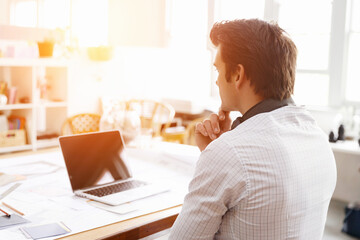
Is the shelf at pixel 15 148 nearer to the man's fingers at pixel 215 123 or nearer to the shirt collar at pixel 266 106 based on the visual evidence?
the man's fingers at pixel 215 123

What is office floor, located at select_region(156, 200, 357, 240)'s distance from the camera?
A: 302cm

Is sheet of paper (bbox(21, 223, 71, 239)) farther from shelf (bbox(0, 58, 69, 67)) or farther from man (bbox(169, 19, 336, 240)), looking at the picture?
shelf (bbox(0, 58, 69, 67))

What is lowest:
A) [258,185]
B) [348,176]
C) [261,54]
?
[348,176]

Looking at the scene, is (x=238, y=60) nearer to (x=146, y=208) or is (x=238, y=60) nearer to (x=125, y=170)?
(x=146, y=208)

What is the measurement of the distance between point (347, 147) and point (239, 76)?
2.57 m

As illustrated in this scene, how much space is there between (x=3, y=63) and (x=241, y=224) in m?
3.06

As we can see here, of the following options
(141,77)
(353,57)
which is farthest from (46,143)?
(353,57)

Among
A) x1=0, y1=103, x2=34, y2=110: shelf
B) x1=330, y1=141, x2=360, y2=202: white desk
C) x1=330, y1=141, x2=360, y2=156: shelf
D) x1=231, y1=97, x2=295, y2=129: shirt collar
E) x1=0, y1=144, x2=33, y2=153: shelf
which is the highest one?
x1=231, y1=97, x2=295, y2=129: shirt collar

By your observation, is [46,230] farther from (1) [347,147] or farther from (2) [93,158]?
(1) [347,147]

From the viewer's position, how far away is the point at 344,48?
12.6ft

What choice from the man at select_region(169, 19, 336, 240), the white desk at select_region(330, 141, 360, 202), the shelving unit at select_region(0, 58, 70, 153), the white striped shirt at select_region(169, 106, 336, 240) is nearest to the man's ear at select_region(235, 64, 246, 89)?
the man at select_region(169, 19, 336, 240)

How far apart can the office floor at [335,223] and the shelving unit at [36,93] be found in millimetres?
2482

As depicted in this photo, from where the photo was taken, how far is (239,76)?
1085 mm

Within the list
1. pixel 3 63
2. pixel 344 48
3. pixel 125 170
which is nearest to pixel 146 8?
pixel 3 63
